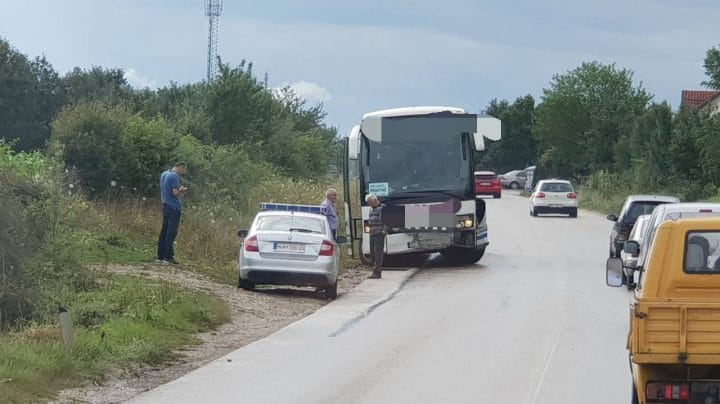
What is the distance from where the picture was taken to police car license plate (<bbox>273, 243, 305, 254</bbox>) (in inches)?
814

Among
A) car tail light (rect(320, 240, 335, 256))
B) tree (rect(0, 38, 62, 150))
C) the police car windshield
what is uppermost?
tree (rect(0, 38, 62, 150))

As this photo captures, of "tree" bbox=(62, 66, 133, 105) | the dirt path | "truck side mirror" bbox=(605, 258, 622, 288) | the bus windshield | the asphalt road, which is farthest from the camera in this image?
"tree" bbox=(62, 66, 133, 105)

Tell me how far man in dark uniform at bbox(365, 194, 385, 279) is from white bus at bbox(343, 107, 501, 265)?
4.97ft

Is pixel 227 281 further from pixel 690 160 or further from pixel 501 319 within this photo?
pixel 690 160

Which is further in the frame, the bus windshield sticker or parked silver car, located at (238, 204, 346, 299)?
the bus windshield sticker

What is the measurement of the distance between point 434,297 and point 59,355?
10.3 metres

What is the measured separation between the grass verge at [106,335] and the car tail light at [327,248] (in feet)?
7.43

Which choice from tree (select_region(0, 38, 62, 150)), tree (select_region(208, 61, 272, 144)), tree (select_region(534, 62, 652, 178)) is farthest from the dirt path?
tree (select_region(534, 62, 652, 178))

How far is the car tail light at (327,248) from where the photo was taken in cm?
2081

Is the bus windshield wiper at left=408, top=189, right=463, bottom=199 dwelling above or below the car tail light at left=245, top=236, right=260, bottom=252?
above

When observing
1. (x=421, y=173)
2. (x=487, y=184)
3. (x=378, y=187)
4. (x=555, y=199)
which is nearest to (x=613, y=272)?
(x=421, y=173)

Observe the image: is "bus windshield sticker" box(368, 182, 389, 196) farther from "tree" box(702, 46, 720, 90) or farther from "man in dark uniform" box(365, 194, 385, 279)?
"tree" box(702, 46, 720, 90)

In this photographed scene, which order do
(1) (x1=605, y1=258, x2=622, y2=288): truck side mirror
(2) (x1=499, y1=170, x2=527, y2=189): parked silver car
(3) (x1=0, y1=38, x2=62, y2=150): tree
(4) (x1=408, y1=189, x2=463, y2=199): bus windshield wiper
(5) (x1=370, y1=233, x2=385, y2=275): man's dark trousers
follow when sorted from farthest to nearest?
(2) (x1=499, y1=170, x2=527, y2=189): parked silver car
(3) (x1=0, y1=38, x2=62, y2=150): tree
(4) (x1=408, y1=189, x2=463, y2=199): bus windshield wiper
(5) (x1=370, y1=233, x2=385, y2=275): man's dark trousers
(1) (x1=605, y1=258, x2=622, y2=288): truck side mirror

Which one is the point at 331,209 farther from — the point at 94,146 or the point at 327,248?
the point at 94,146
